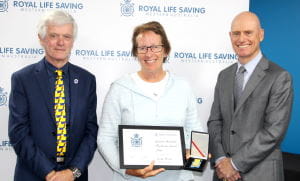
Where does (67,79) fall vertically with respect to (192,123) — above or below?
above

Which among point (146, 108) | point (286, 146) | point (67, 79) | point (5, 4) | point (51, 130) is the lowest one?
point (286, 146)

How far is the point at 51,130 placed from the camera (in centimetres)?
256

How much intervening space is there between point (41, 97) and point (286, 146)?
352 cm

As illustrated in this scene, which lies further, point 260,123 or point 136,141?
point 260,123

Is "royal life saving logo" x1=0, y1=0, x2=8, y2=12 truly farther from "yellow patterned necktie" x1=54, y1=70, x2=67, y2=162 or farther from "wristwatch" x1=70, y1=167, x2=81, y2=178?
"wristwatch" x1=70, y1=167, x2=81, y2=178

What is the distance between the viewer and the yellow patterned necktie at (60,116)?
102 inches

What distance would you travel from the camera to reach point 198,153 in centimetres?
237

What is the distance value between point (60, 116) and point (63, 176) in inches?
17.9

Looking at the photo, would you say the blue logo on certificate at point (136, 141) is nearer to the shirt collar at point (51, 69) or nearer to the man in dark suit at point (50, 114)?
the man in dark suit at point (50, 114)

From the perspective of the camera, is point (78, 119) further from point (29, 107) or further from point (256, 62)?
point (256, 62)

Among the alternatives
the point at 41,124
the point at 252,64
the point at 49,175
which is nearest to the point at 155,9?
the point at 252,64

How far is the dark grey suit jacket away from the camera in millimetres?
2592

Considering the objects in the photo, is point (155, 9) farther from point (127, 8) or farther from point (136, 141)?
point (136, 141)

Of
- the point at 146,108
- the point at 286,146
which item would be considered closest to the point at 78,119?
the point at 146,108
